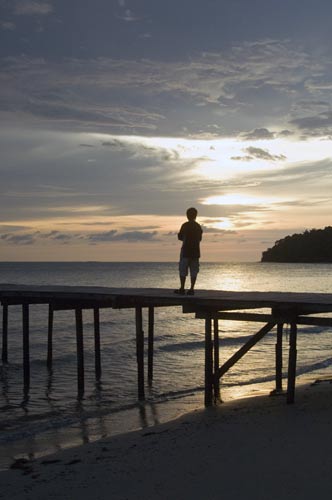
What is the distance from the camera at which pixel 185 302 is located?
13750mm

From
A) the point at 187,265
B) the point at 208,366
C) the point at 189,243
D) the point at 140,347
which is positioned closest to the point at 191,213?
the point at 189,243

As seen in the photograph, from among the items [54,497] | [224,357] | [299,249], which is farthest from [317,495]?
[299,249]

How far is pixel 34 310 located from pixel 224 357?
2706 centimetres

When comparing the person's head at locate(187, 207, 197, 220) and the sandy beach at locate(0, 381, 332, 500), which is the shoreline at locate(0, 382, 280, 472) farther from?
the person's head at locate(187, 207, 197, 220)

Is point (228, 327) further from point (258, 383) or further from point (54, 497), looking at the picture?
point (54, 497)

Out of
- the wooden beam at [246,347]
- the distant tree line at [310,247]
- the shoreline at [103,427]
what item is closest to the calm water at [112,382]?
the shoreline at [103,427]

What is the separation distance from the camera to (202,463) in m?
Answer: 8.81

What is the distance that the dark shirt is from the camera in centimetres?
1370

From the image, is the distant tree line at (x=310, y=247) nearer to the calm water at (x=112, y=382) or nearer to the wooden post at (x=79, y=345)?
the calm water at (x=112, y=382)

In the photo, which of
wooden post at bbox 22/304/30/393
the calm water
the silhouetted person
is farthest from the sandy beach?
wooden post at bbox 22/304/30/393

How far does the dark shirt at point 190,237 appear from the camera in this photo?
45.0 ft

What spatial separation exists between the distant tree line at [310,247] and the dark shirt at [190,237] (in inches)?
6544

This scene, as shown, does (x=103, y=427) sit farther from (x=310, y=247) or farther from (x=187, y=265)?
(x=310, y=247)

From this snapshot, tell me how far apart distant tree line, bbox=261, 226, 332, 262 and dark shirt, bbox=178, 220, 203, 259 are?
166 m
